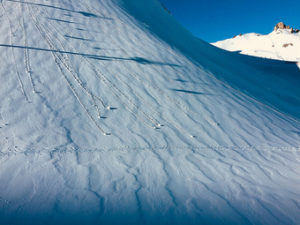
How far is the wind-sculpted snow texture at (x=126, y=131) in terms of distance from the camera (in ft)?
8.20

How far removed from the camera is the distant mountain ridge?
1792cm

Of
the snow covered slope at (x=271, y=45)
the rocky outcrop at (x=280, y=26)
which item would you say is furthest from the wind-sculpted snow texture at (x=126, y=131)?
the rocky outcrop at (x=280, y=26)

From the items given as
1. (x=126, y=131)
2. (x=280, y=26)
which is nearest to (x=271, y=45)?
(x=280, y=26)

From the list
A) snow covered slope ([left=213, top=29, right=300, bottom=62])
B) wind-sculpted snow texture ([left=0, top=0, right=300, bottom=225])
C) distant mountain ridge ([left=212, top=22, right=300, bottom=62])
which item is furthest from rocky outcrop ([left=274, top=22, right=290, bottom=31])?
wind-sculpted snow texture ([left=0, top=0, right=300, bottom=225])

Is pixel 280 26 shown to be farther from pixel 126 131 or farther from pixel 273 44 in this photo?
pixel 126 131

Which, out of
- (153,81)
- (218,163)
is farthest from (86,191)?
(153,81)

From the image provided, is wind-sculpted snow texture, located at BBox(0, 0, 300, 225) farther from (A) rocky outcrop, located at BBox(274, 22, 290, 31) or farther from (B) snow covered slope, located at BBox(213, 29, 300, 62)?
(A) rocky outcrop, located at BBox(274, 22, 290, 31)

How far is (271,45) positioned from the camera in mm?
20969

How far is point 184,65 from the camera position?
6.57m

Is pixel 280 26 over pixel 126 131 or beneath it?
over

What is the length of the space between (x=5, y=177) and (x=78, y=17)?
19.1ft

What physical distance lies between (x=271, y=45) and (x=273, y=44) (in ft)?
1.00

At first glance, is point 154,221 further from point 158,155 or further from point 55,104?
point 55,104

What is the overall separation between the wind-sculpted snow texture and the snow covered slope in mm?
12726
